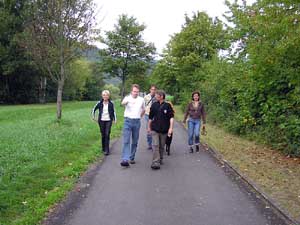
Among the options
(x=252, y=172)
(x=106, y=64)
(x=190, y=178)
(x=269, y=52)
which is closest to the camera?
(x=190, y=178)

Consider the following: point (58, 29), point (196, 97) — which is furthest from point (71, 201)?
point (58, 29)

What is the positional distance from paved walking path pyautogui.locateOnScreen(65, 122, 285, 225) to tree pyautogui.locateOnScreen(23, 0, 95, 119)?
8.88 m

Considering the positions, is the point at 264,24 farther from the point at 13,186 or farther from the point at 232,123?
the point at 232,123

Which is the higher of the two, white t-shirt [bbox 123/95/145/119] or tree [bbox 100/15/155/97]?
tree [bbox 100/15/155/97]

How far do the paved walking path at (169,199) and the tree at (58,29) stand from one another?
8.88 metres

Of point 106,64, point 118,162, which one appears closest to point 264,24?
point 118,162

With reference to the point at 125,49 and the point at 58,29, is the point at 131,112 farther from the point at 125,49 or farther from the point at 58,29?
the point at 125,49

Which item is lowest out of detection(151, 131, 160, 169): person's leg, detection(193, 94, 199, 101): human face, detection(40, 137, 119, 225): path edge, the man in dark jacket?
detection(40, 137, 119, 225): path edge

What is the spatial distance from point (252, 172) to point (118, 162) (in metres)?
3.24

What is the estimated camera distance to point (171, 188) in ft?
21.4

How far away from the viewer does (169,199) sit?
19.1ft

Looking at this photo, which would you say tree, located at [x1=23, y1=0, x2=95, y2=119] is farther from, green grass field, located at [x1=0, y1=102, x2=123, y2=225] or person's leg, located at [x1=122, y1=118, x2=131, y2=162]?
person's leg, located at [x1=122, y1=118, x2=131, y2=162]

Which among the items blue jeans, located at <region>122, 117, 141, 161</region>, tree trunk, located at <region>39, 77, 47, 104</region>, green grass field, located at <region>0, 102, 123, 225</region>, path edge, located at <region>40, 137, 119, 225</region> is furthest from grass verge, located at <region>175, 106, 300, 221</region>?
tree trunk, located at <region>39, 77, 47, 104</region>

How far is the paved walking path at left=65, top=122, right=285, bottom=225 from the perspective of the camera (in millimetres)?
4902
